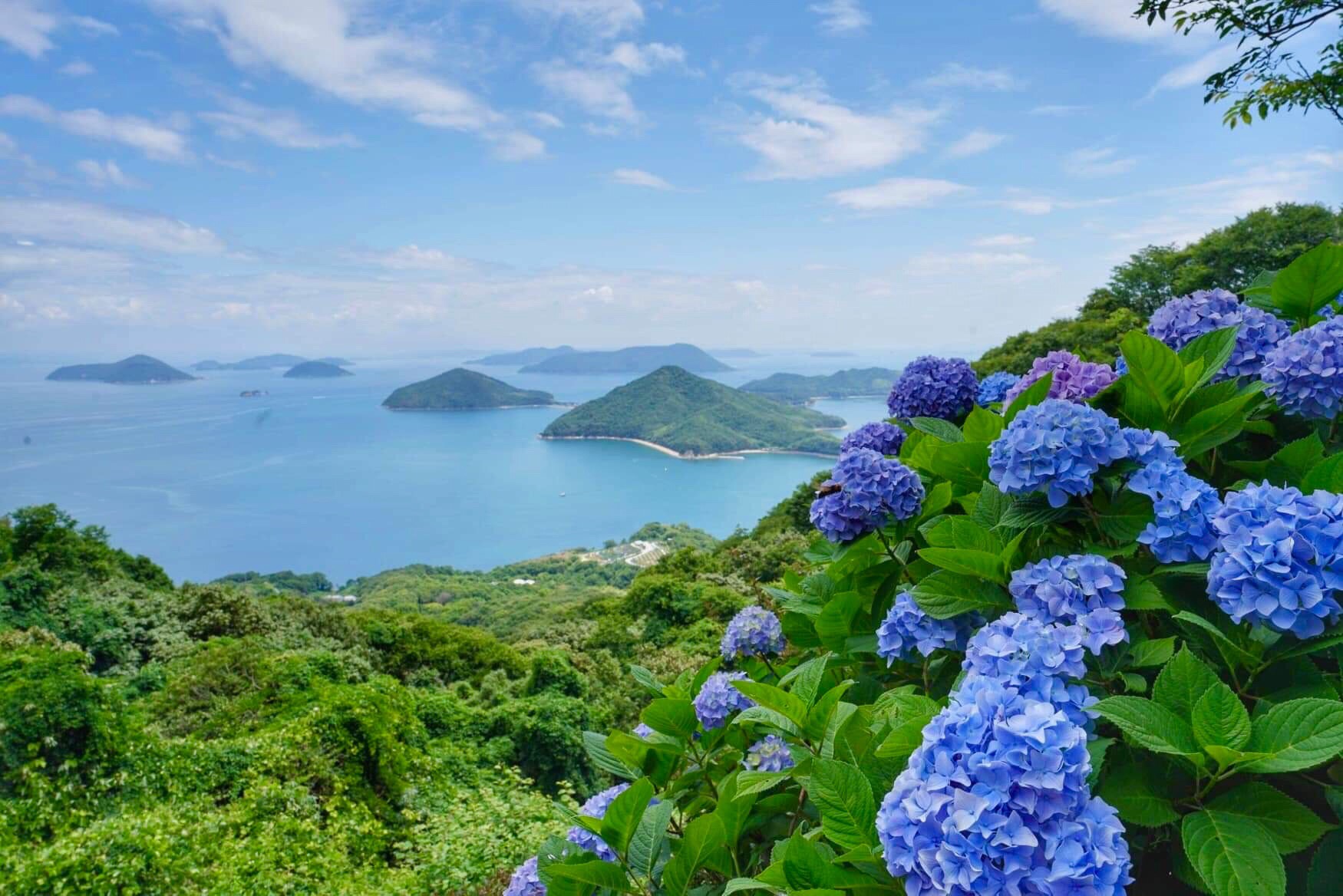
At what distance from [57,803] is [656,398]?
262 ft

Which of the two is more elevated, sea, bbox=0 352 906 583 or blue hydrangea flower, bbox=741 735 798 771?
blue hydrangea flower, bbox=741 735 798 771

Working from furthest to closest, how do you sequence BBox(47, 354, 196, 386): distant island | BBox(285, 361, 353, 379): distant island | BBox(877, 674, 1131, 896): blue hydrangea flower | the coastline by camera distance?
BBox(285, 361, 353, 379): distant island < BBox(47, 354, 196, 386): distant island < the coastline < BBox(877, 674, 1131, 896): blue hydrangea flower

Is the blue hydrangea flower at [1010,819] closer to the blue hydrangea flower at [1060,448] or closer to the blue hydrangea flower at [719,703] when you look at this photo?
the blue hydrangea flower at [1060,448]

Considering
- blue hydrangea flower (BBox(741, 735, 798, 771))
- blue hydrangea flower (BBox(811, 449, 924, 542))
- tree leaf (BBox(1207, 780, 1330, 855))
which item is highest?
blue hydrangea flower (BBox(811, 449, 924, 542))

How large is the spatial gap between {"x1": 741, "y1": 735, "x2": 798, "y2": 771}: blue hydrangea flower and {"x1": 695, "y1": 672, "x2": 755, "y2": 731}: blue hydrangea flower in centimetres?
12

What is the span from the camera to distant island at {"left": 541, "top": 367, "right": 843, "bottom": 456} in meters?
76.3

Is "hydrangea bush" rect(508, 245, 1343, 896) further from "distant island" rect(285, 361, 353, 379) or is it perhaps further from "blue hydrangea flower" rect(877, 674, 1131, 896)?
"distant island" rect(285, 361, 353, 379)

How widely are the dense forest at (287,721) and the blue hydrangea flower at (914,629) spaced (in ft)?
8.13

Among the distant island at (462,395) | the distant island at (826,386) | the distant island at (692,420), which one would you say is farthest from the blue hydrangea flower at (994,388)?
the distant island at (462,395)

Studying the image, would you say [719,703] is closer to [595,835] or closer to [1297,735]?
[595,835]

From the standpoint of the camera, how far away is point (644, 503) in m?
66.8

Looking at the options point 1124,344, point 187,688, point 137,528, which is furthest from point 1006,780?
point 137,528

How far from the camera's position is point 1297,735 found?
0.66 meters

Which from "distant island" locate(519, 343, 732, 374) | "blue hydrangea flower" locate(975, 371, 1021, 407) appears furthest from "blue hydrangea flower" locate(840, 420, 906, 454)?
"distant island" locate(519, 343, 732, 374)
